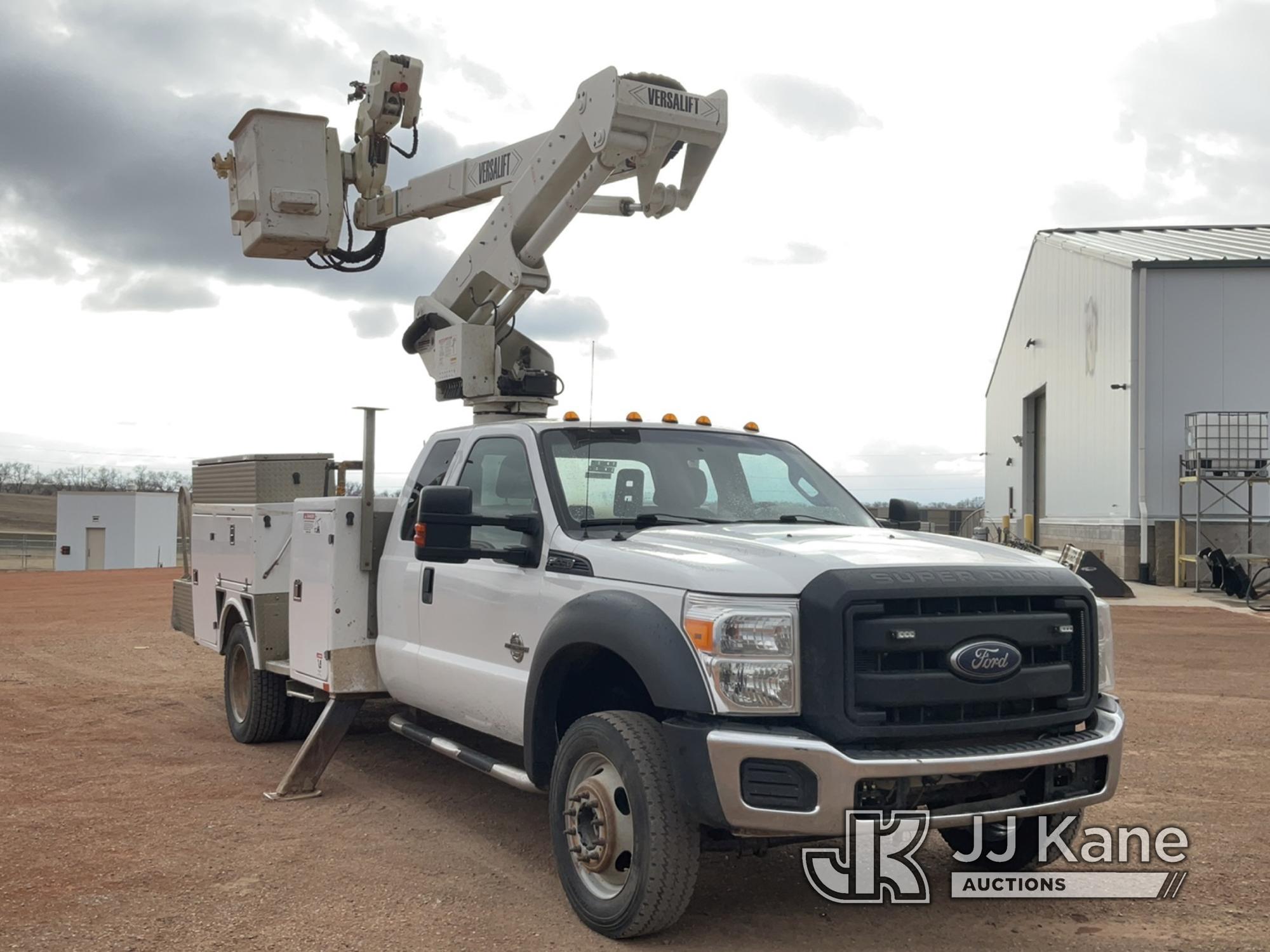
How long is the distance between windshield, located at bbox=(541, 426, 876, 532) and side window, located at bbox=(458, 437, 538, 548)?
18cm

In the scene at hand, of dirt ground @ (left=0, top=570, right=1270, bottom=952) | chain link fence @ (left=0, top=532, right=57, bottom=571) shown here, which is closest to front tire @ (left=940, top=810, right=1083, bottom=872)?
dirt ground @ (left=0, top=570, right=1270, bottom=952)

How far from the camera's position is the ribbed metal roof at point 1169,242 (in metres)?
24.3

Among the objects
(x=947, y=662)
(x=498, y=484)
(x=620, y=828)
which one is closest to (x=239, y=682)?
(x=498, y=484)

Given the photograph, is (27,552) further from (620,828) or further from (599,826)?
(620,828)

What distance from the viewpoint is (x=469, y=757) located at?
5.72 meters

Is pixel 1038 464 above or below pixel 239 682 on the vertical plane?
above

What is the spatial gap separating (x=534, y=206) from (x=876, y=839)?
5511mm

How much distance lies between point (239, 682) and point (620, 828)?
187 inches

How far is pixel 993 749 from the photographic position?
4.32 metres

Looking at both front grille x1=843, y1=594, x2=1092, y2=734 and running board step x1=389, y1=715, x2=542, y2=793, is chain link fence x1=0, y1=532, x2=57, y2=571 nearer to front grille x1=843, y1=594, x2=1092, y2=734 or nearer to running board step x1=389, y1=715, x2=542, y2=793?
running board step x1=389, y1=715, x2=542, y2=793

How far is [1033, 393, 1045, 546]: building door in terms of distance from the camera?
108ft

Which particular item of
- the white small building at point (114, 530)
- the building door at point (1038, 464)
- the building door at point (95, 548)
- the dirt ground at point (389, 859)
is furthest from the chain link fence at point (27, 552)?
the dirt ground at point (389, 859)

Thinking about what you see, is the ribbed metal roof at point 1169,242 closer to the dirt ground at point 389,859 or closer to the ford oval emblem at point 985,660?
the dirt ground at point 389,859

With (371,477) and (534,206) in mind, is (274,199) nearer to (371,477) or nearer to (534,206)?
(534,206)
